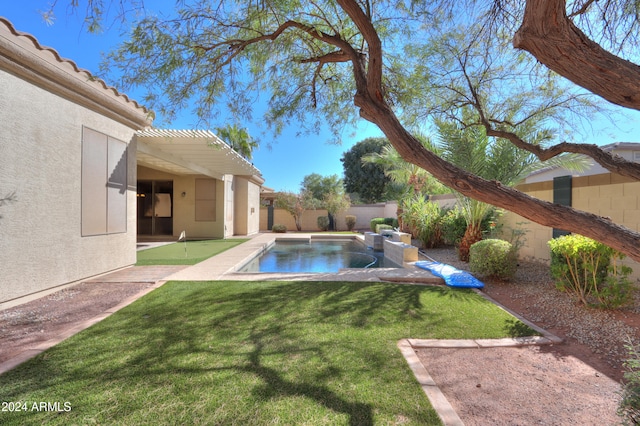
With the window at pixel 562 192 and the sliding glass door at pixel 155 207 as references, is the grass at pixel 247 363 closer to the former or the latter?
the window at pixel 562 192

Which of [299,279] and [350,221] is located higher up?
[350,221]

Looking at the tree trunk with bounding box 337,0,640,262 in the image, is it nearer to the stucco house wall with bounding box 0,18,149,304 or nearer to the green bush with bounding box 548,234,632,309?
the green bush with bounding box 548,234,632,309

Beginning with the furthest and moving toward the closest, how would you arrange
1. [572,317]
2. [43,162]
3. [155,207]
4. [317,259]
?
[155,207] < [317,259] < [43,162] < [572,317]

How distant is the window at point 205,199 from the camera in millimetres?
15938

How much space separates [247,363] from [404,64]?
6.21 meters

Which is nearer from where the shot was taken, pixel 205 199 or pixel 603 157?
pixel 603 157

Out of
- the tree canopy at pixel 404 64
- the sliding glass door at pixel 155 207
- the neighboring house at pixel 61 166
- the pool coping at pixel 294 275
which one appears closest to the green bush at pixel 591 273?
the tree canopy at pixel 404 64

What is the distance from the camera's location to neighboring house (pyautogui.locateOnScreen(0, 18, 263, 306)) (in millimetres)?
4680

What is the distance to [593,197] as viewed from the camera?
649 centimetres

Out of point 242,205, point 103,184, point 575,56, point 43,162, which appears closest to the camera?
point 575,56

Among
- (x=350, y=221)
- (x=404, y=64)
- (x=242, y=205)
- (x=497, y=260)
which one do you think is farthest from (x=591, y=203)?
(x=350, y=221)

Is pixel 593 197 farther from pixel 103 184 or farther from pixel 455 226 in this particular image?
pixel 103 184

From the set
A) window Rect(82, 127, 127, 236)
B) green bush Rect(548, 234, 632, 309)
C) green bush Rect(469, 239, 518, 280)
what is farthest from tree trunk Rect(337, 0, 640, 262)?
window Rect(82, 127, 127, 236)

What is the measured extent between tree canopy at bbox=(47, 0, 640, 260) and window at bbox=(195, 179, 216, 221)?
1058cm
